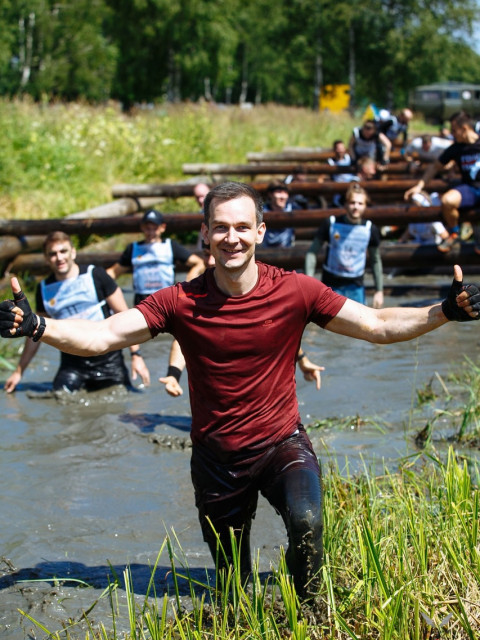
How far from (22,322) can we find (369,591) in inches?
67.2

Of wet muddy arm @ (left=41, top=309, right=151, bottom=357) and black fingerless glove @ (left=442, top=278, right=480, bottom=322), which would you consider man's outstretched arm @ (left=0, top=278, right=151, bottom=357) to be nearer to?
wet muddy arm @ (left=41, top=309, right=151, bottom=357)

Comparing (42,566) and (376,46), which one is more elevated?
(376,46)

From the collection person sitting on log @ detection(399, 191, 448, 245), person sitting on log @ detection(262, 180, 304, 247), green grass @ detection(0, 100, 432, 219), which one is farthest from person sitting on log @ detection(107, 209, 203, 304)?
green grass @ detection(0, 100, 432, 219)

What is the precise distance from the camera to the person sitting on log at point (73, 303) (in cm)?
802

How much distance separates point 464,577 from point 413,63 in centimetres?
5477

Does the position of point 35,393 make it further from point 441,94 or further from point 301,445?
point 441,94

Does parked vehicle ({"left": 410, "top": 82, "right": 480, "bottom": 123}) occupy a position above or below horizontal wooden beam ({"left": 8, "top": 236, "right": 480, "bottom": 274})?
above

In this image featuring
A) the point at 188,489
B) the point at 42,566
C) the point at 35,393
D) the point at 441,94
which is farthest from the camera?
the point at 441,94

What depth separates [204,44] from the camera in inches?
2074

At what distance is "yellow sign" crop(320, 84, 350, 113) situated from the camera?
59.7 m

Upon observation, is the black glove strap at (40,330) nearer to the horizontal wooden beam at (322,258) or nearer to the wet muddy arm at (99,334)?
the wet muddy arm at (99,334)

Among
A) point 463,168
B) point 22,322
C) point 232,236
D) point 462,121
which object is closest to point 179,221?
point 463,168

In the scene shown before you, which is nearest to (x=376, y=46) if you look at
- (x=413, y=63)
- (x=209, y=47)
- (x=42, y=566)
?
(x=413, y=63)

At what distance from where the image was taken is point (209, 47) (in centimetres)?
5259
